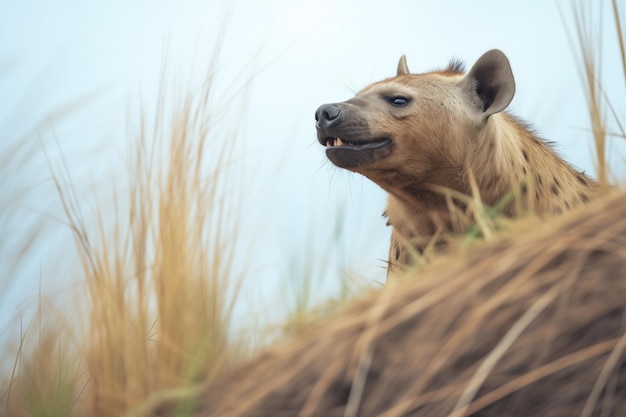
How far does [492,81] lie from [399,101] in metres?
0.49

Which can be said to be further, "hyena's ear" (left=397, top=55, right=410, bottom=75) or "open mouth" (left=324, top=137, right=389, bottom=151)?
"hyena's ear" (left=397, top=55, right=410, bottom=75)

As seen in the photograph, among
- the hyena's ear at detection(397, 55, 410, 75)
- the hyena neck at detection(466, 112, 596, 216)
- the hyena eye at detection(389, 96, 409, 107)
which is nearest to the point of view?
the hyena neck at detection(466, 112, 596, 216)

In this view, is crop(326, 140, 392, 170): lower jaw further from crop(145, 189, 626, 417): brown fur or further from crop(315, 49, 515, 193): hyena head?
crop(145, 189, 626, 417): brown fur

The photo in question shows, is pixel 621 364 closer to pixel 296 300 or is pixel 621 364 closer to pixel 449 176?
pixel 296 300

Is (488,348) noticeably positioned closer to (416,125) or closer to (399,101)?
(416,125)

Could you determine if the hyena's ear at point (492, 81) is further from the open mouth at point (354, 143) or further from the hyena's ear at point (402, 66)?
the hyena's ear at point (402, 66)

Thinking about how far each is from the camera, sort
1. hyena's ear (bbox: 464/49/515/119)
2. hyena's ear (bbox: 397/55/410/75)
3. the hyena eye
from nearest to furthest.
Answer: hyena's ear (bbox: 464/49/515/119), the hyena eye, hyena's ear (bbox: 397/55/410/75)

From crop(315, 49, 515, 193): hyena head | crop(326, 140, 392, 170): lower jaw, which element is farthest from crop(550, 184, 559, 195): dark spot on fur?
crop(326, 140, 392, 170): lower jaw

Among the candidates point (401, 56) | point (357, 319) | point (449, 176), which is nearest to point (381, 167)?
point (449, 176)

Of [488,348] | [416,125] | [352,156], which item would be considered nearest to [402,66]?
[416,125]

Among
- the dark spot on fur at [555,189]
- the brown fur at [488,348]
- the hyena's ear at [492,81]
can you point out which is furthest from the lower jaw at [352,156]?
the brown fur at [488,348]

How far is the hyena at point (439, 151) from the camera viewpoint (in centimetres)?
374

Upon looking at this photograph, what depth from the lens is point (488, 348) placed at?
146cm

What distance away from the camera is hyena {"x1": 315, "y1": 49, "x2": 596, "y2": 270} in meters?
3.74
